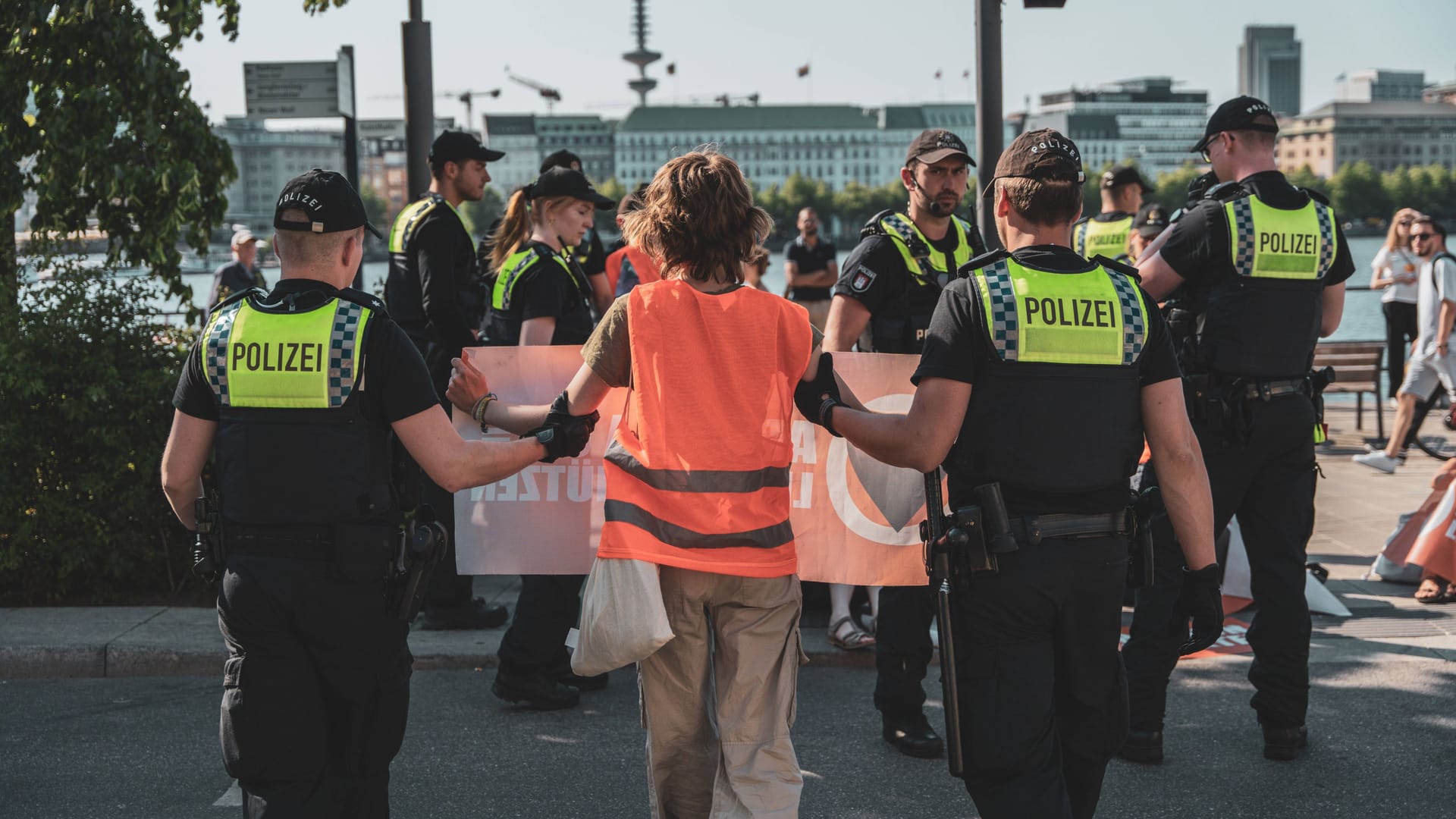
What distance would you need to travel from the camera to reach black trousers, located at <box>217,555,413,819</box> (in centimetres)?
313

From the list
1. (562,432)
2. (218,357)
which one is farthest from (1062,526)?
(218,357)

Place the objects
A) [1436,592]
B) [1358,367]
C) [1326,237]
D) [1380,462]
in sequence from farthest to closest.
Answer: [1358,367] → [1380,462] → [1436,592] → [1326,237]

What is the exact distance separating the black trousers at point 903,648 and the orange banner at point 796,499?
9 centimetres

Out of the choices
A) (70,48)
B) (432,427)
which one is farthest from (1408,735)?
(70,48)

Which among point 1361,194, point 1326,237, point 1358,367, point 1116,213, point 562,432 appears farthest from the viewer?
point 1361,194

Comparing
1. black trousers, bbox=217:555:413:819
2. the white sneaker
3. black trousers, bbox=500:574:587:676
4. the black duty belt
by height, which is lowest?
the white sneaker

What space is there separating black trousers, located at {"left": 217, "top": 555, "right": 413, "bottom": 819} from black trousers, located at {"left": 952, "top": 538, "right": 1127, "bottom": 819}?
4.45 ft

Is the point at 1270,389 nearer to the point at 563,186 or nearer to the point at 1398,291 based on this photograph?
the point at 563,186

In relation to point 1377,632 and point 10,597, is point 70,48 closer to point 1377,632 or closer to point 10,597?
point 10,597

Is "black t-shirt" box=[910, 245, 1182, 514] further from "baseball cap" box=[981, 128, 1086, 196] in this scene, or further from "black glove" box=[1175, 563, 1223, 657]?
"black glove" box=[1175, 563, 1223, 657]

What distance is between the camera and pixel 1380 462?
34.7 feet

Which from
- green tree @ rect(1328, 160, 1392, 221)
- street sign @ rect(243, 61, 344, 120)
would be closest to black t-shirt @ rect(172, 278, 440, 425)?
street sign @ rect(243, 61, 344, 120)

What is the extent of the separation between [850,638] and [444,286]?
2.27m

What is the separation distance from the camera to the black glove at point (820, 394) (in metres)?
3.47
